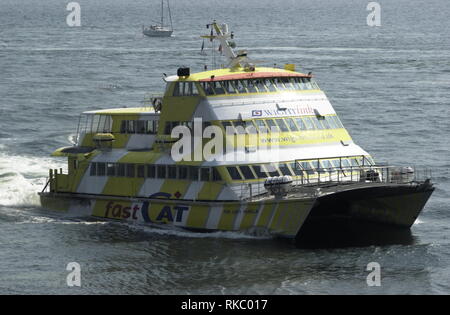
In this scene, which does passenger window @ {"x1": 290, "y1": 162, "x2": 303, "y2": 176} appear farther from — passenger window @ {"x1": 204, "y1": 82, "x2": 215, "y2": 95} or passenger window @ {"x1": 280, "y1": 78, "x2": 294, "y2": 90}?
passenger window @ {"x1": 204, "y1": 82, "x2": 215, "y2": 95}

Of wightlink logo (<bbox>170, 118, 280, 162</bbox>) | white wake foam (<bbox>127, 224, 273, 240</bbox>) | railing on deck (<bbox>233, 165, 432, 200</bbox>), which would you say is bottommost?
white wake foam (<bbox>127, 224, 273, 240</bbox>)

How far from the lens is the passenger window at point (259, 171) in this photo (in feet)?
134

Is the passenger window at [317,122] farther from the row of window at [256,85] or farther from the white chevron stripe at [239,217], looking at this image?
the white chevron stripe at [239,217]

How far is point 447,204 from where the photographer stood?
46.6m

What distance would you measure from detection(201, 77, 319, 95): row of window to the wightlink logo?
1478 mm

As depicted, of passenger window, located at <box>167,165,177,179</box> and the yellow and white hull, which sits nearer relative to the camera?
the yellow and white hull

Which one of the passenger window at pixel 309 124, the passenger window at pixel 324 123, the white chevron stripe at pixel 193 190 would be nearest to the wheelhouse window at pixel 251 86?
the passenger window at pixel 309 124

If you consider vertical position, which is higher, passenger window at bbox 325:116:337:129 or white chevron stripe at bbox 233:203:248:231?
passenger window at bbox 325:116:337:129

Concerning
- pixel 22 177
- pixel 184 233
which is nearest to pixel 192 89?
pixel 184 233

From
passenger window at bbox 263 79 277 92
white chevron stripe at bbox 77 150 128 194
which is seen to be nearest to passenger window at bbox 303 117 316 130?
passenger window at bbox 263 79 277 92

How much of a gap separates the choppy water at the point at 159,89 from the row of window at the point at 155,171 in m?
2.13

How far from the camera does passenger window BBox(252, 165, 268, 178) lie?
40.8 meters
